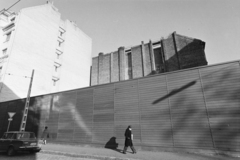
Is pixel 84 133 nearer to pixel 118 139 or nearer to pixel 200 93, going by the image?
pixel 118 139

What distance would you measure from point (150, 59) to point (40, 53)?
799 inches

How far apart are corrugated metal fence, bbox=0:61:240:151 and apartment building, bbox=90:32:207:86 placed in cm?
1424

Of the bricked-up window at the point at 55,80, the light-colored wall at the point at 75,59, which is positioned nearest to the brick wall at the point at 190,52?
the light-colored wall at the point at 75,59

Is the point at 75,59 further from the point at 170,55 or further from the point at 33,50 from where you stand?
the point at 170,55

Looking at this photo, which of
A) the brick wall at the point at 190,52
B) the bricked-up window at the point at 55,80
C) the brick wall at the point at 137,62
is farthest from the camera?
the bricked-up window at the point at 55,80

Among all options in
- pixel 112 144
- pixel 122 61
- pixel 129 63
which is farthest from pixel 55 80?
pixel 112 144

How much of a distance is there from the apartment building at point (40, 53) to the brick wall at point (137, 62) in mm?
12789

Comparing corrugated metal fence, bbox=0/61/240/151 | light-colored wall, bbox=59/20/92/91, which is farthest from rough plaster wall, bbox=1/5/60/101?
corrugated metal fence, bbox=0/61/240/151

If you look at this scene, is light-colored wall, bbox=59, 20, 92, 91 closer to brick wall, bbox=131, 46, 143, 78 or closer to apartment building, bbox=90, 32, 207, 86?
apartment building, bbox=90, 32, 207, 86

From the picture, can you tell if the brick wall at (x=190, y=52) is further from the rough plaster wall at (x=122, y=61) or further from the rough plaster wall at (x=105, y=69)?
the rough plaster wall at (x=105, y=69)

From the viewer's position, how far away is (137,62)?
2794cm

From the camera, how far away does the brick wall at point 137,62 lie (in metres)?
27.2

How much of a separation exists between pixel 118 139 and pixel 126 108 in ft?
8.02

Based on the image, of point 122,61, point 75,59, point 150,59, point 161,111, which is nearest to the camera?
point 161,111
